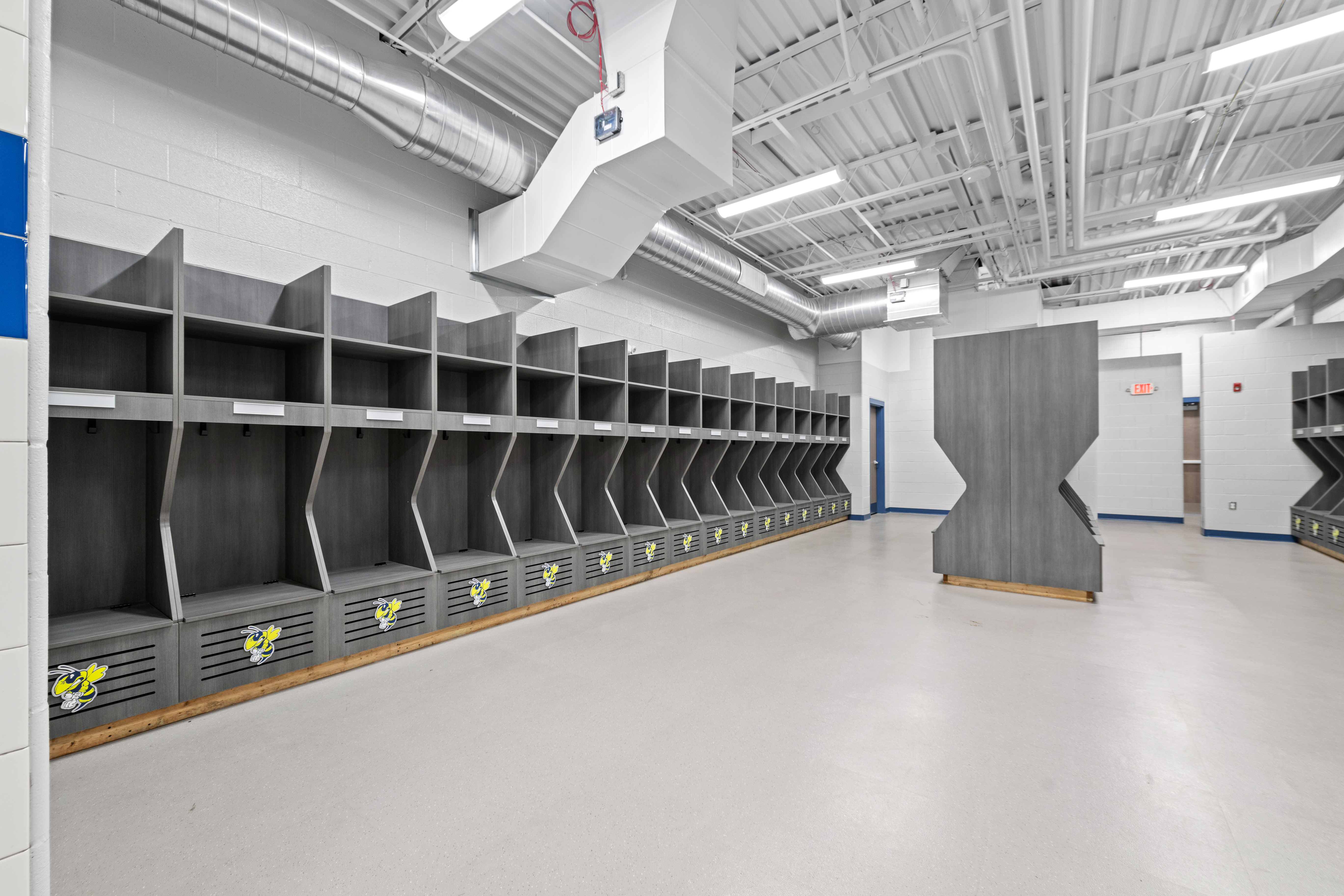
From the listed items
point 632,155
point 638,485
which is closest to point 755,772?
point 632,155

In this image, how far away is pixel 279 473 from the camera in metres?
3.43

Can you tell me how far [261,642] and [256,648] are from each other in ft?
0.10

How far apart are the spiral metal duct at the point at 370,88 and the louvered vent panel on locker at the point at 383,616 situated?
2771mm

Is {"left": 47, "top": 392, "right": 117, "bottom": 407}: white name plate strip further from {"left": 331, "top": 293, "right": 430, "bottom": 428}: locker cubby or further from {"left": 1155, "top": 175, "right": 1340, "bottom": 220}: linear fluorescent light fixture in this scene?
{"left": 1155, "top": 175, "right": 1340, "bottom": 220}: linear fluorescent light fixture

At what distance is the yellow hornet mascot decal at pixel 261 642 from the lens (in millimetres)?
2791

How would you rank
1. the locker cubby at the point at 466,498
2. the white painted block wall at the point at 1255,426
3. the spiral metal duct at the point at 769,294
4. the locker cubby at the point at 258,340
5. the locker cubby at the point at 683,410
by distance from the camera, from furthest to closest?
the white painted block wall at the point at 1255,426 < the locker cubby at the point at 683,410 < the spiral metal duct at the point at 769,294 < the locker cubby at the point at 466,498 < the locker cubby at the point at 258,340

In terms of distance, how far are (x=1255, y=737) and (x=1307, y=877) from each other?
1009mm

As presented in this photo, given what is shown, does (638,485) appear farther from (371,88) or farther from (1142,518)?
(1142,518)

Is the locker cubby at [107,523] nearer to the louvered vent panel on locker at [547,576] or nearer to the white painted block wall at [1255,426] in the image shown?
the louvered vent panel on locker at [547,576]

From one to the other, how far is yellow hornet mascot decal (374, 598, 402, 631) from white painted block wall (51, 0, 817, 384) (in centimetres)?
203

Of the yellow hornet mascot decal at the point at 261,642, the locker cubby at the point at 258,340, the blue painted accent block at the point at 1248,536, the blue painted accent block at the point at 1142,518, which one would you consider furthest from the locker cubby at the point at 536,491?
the blue painted accent block at the point at 1142,518

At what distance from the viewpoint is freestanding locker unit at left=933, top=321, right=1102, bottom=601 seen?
4.59 m

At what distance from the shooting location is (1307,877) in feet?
5.34

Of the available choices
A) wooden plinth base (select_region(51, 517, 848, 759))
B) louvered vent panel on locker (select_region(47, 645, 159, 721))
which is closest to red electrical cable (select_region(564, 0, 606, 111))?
wooden plinth base (select_region(51, 517, 848, 759))
